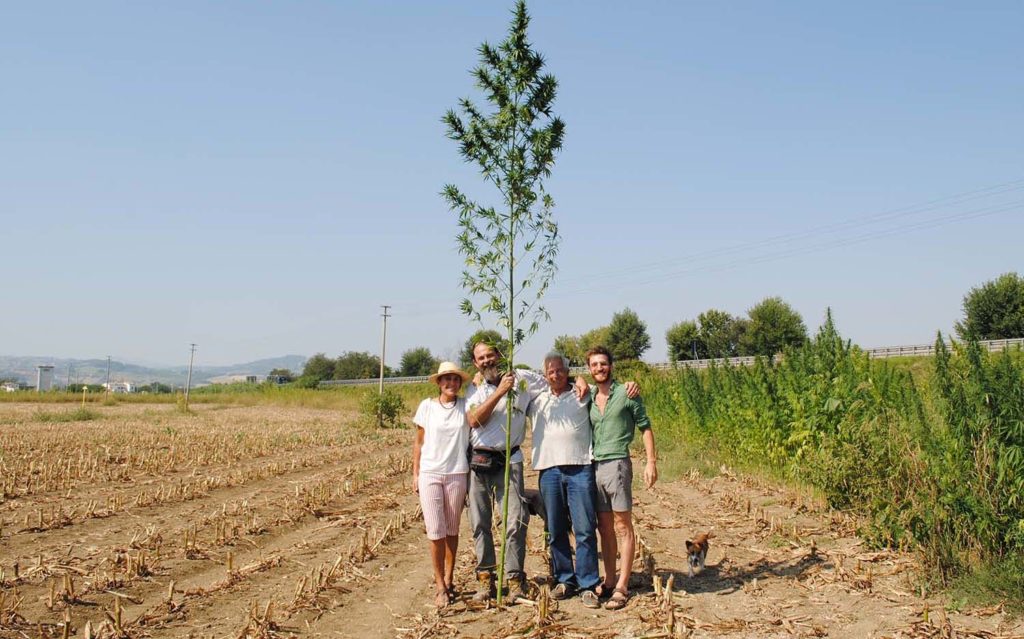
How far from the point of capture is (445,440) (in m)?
6.90

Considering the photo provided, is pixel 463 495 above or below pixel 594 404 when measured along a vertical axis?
below

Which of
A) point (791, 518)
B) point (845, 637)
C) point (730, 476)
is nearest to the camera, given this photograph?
point (845, 637)

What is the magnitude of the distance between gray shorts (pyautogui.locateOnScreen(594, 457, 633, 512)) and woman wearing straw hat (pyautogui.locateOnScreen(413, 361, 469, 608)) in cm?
122

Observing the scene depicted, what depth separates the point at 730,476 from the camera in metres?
15.2

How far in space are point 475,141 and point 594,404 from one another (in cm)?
268

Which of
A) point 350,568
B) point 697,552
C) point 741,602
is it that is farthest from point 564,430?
point 350,568

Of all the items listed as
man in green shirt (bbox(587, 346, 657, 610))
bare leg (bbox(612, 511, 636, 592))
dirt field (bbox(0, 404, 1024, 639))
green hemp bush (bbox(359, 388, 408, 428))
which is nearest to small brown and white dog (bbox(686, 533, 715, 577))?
dirt field (bbox(0, 404, 1024, 639))

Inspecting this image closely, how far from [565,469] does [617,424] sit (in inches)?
24.9

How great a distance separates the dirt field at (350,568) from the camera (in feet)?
20.7

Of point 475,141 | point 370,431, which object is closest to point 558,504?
point 475,141

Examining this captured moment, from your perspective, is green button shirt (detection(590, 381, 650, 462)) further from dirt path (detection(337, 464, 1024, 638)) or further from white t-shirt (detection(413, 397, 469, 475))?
dirt path (detection(337, 464, 1024, 638))

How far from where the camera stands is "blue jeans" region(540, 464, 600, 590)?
269 inches

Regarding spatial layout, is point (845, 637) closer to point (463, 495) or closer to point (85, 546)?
point (463, 495)

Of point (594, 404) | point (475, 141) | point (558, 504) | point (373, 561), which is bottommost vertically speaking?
point (373, 561)
